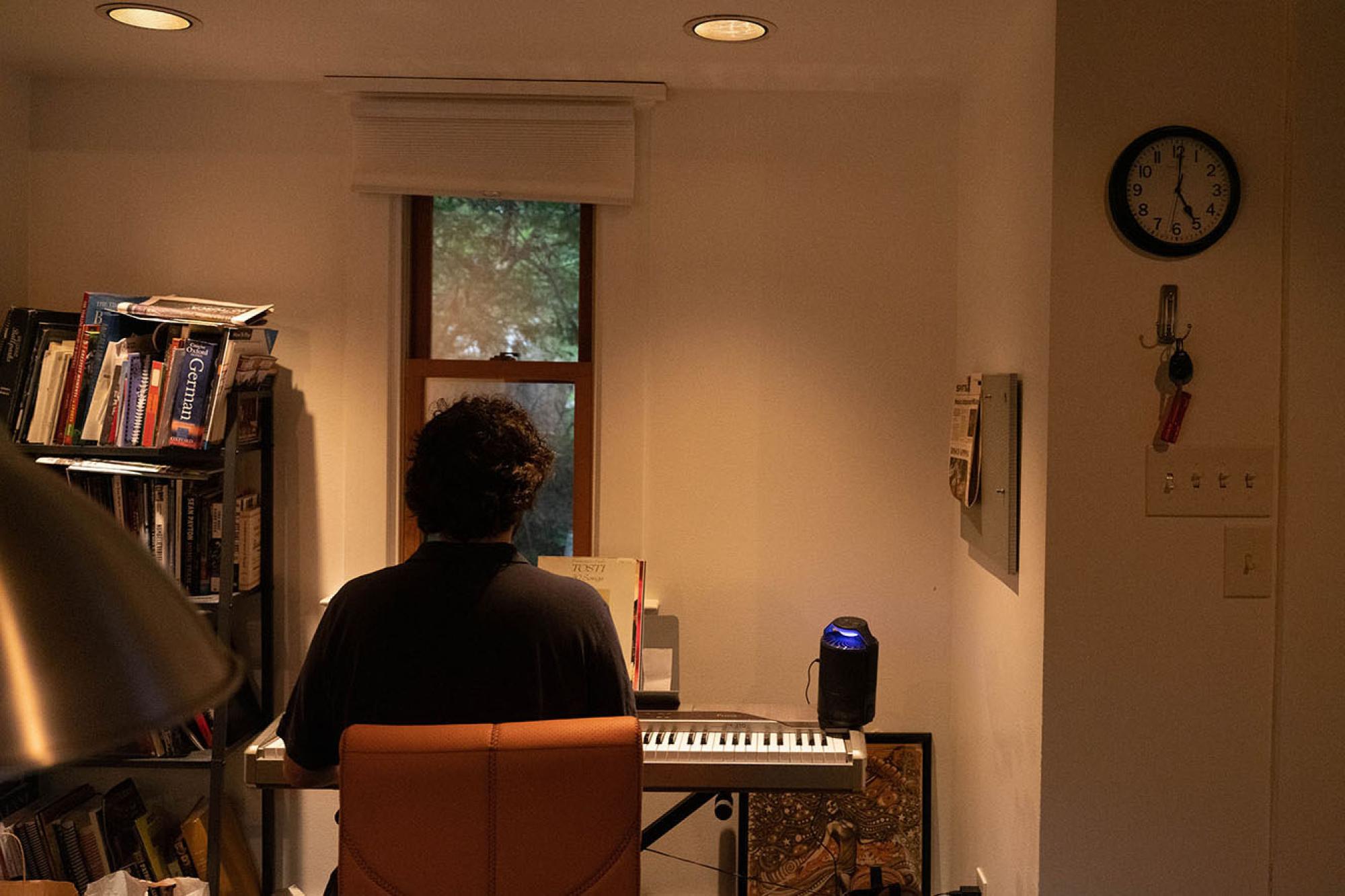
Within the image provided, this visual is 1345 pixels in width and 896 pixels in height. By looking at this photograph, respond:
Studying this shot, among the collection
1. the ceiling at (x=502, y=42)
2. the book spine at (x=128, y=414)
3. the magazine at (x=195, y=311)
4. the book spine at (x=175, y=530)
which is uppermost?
the ceiling at (x=502, y=42)

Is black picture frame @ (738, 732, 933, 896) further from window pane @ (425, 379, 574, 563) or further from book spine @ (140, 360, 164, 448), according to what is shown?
book spine @ (140, 360, 164, 448)

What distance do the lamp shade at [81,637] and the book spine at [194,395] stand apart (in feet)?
8.06

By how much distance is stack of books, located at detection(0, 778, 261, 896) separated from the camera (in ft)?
9.78

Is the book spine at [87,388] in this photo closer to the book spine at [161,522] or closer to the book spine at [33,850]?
the book spine at [161,522]

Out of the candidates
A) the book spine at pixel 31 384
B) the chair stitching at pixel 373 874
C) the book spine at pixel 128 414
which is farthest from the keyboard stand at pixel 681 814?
the book spine at pixel 31 384

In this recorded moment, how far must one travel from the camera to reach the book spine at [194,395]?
289cm

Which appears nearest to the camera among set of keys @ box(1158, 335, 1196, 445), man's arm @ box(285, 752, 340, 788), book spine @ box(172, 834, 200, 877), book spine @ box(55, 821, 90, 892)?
man's arm @ box(285, 752, 340, 788)

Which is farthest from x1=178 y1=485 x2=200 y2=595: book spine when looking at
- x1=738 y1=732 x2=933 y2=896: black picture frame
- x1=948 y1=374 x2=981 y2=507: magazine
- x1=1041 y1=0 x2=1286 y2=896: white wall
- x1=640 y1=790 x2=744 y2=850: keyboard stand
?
x1=1041 y1=0 x2=1286 y2=896: white wall

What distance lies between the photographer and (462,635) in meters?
1.86

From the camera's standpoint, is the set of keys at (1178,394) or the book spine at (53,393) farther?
the book spine at (53,393)

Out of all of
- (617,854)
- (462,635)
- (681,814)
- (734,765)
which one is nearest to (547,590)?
Result: (462,635)

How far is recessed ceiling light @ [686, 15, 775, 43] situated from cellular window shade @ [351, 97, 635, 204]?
0.47 meters

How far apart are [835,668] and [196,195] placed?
215cm

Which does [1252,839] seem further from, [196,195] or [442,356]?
[196,195]
